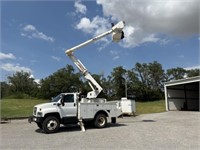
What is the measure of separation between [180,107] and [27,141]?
26755 millimetres

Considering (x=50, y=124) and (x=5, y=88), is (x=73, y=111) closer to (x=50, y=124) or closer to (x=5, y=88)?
(x=50, y=124)

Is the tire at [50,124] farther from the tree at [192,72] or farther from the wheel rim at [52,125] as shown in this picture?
Answer: the tree at [192,72]

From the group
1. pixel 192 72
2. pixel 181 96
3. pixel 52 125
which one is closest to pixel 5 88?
pixel 181 96

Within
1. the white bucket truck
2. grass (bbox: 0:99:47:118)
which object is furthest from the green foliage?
the white bucket truck

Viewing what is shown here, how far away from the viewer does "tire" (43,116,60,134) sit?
1247 cm

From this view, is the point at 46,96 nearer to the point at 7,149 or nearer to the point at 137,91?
the point at 137,91

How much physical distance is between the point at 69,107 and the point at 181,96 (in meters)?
24.1

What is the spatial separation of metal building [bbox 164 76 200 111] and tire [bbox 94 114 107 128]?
Answer: 17.0 meters

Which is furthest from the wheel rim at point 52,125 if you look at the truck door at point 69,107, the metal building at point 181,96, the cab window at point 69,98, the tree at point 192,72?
the tree at point 192,72

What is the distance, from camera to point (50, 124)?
12.6m

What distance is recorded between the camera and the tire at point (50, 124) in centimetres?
1247

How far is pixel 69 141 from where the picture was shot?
1002cm

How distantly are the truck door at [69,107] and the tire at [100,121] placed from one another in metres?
1.41

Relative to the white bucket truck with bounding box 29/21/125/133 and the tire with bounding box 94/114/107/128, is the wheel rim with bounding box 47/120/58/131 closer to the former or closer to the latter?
the white bucket truck with bounding box 29/21/125/133
